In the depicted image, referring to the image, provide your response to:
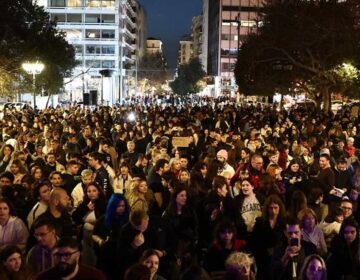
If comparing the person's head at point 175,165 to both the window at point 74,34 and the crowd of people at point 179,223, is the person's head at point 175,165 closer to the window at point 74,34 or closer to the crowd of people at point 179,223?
the crowd of people at point 179,223

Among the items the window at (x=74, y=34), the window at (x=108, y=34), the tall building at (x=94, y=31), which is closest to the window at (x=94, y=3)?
the tall building at (x=94, y=31)

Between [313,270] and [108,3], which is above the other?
[108,3]

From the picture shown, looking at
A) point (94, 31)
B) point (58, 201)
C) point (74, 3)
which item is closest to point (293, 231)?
point (58, 201)

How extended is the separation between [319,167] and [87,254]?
539 cm

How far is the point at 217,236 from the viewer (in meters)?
5.96

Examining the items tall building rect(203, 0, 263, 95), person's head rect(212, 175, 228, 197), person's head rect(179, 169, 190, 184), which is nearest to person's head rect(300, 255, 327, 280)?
person's head rect(212, 175, 228, 197)

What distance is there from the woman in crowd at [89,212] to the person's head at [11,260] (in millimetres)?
1659

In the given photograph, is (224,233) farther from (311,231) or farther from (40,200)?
(40,200)

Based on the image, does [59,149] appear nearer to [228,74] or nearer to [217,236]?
[217,236]

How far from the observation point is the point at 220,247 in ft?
19.5

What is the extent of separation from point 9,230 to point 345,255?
147 inches

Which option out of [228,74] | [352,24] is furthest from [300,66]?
[228,74]

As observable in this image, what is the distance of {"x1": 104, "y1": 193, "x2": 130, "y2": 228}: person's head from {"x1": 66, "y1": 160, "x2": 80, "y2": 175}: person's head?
3.60 metres

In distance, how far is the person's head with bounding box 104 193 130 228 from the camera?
6.55 m
